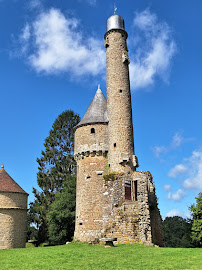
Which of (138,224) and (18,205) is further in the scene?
(18,205)

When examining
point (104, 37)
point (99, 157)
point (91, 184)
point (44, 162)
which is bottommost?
point (91, 184)

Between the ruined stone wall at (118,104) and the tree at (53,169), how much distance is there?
11.8 meters

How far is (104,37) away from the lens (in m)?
26.2

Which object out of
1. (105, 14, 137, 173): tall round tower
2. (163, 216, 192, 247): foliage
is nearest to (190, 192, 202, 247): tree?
(105, 14, 137, 173): tall round tower

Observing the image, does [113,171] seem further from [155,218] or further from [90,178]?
[155,218]

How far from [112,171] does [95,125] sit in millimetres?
4708

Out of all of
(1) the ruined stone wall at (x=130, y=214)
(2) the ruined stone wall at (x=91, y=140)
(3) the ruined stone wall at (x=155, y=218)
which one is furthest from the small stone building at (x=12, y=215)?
(3) the ruined stone wall at (x=155, y=218)

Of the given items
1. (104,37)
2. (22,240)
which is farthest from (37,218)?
(104,37)

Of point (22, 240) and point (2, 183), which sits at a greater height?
point (2, 183)

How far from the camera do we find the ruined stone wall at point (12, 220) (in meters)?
25.2

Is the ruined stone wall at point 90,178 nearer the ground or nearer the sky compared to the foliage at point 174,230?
nearer the sky

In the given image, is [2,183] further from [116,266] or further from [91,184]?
[116,266]

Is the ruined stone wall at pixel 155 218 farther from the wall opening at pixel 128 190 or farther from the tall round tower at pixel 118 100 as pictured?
the tall round tower at pixel 118 100

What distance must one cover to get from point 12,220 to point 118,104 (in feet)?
48.9
